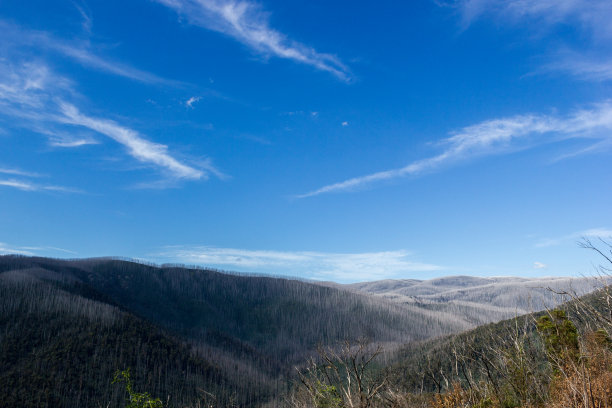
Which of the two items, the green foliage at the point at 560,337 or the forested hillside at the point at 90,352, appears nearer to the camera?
the green foliage at the point at 560,337

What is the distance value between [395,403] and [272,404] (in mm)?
109257

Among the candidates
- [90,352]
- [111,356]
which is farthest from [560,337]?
[90,352]

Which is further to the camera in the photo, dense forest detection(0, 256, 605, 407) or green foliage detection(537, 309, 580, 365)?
dense forest detection(0, 256, 605, 407)

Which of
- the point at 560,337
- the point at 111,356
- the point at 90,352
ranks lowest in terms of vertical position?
the point at 111,356

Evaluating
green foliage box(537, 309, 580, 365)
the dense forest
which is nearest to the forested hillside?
the dense forest

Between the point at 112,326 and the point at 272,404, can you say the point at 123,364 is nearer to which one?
the point at 112,326

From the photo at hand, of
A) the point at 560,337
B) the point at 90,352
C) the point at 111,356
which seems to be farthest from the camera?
the point at 111,356

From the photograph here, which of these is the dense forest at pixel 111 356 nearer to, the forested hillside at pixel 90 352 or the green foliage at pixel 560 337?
the forested hillside at pixel 90 352

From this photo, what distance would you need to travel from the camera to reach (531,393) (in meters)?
15.9

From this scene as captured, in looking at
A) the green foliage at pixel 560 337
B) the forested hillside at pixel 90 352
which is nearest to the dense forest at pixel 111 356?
the forested hillside at pixel 90 352

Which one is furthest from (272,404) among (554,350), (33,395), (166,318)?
(554,350)

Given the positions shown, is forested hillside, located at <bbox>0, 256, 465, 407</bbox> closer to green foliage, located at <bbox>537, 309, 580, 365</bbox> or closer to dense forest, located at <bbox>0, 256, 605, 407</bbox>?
dense forest, located at <bbox>0, 256, 605, 407</bbox>

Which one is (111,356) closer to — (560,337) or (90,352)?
(90,352)

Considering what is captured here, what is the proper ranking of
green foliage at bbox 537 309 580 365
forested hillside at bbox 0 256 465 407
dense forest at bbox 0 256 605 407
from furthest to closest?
1. forested hillside at bbox 0 256 465 407
2. dense forest at bbox 0 256 605 407
3. green foliage at bbox 537 309 580 365
